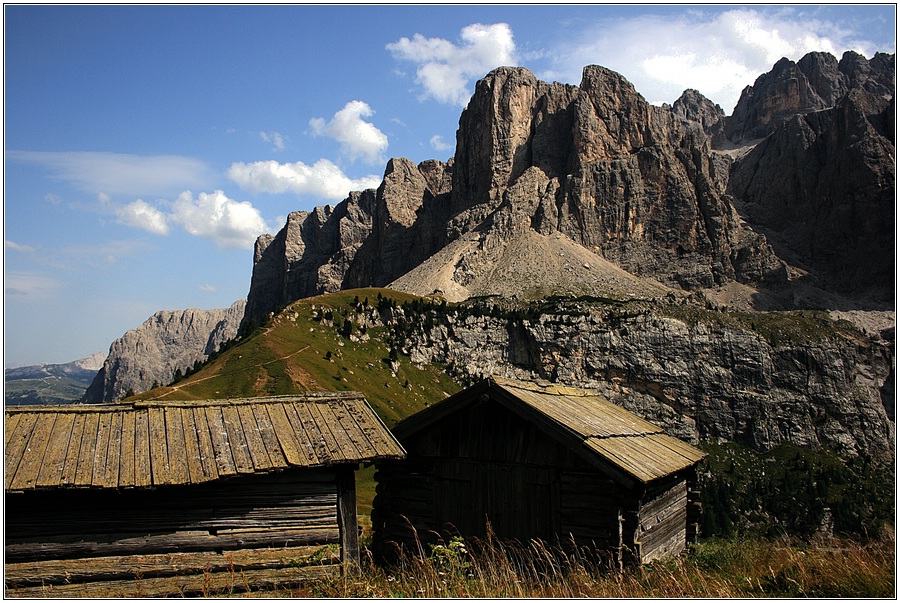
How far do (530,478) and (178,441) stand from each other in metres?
7.93

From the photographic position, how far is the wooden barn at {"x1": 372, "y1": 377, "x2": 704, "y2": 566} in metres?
14.9

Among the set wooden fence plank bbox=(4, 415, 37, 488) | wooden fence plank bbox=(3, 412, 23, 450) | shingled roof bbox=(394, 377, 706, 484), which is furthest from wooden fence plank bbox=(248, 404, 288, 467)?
wooden fence plank bbox=(3, 412, 23, 450)

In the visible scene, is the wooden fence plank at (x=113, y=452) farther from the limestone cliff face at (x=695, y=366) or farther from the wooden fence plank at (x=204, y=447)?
the limestone cliff face at (x=695, y=366)

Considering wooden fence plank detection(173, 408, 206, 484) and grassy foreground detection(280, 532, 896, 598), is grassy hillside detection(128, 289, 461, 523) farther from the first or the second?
grassy foreground detection(280, 532, 896, 598)

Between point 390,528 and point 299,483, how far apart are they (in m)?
4.59

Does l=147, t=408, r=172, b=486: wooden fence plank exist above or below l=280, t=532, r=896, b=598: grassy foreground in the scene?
above

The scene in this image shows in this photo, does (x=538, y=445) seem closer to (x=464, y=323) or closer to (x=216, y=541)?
(x=216, y=541)

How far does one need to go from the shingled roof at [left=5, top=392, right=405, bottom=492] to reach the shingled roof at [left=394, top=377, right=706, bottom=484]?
82.4 inches

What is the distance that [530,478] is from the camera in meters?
15.9

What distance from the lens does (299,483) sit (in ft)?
47.0

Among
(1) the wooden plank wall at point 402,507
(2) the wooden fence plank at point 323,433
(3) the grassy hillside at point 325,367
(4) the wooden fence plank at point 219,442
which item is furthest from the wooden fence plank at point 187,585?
(3) the grassy hillside at point 325,367

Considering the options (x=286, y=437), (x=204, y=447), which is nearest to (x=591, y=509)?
(x=286, y=437)

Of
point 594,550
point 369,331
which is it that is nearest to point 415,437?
point 594,550

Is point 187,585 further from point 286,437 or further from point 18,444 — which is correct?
point 18,444
